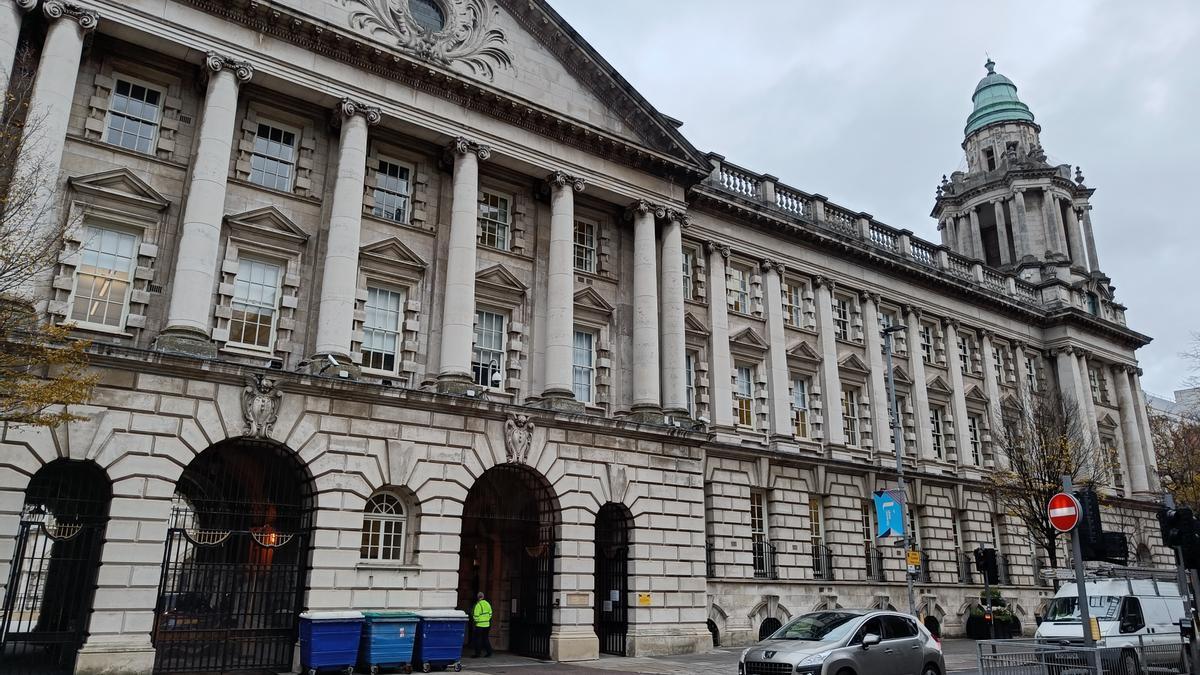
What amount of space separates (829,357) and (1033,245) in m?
24.7

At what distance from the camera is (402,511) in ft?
72.7

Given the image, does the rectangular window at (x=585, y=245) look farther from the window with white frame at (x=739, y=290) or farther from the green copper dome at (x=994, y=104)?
the green copper dome at (x=994, y=104)

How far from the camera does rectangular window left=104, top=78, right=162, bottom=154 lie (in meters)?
21.3

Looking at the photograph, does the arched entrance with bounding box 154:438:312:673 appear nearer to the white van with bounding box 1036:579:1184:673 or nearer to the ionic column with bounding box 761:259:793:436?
the white van with bounding box 1036:579:1184:673

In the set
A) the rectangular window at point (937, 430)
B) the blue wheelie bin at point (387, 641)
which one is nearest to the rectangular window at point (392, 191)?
the blue wheelie bin at point (387, 641)

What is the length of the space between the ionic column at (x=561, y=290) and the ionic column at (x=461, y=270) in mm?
2495

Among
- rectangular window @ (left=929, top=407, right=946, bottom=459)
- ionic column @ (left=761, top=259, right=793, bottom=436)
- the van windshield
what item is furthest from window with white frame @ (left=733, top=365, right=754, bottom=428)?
the van windshield

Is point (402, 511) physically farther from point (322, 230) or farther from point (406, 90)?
point (406, 90)

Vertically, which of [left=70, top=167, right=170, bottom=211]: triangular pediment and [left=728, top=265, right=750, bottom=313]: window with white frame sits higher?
[left=728, top=265, right=750, bottom=313]: window with white frame

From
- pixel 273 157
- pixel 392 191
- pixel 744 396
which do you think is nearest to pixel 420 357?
pixel 392 191

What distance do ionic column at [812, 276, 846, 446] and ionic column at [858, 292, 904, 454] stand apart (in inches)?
73.7

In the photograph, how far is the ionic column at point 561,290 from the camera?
82.5 ft

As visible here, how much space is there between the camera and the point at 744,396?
107 feet

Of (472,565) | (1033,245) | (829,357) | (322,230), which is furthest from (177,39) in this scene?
(1033,245)
